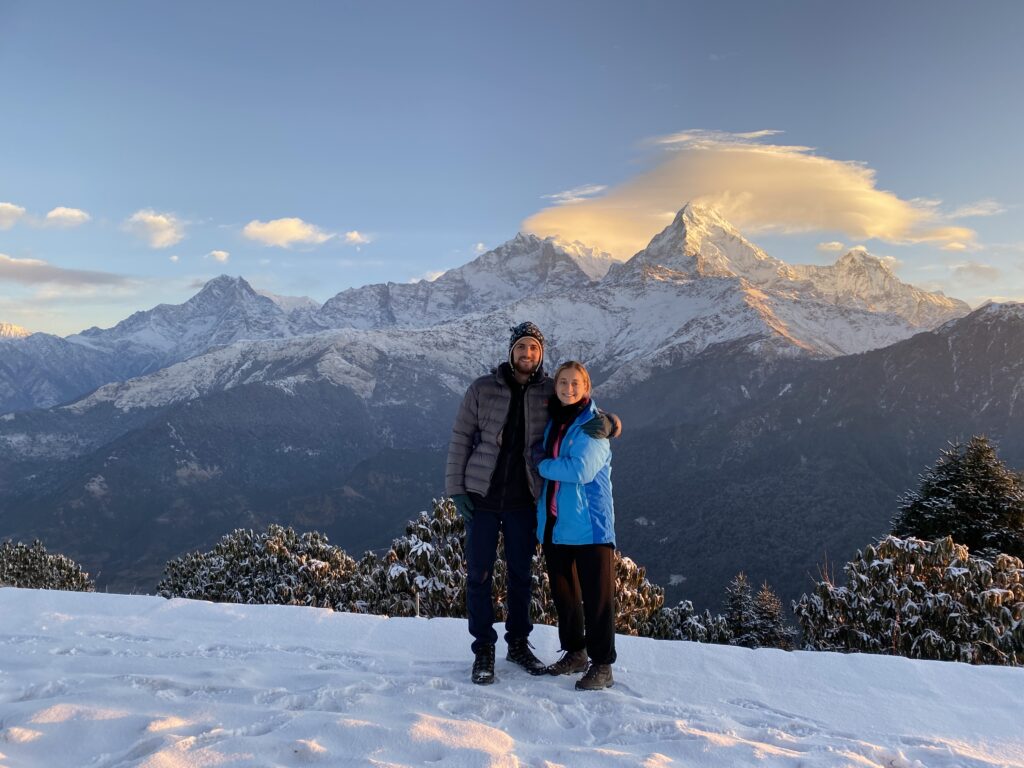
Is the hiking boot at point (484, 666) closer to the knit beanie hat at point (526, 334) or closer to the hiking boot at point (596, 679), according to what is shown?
the hiking boot at point (596, 679)

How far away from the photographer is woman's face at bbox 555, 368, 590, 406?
16.8 feet

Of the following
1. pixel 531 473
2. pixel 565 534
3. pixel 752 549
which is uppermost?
pixel 531 473

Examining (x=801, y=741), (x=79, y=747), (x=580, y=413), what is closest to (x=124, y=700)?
(x=79, y=747)

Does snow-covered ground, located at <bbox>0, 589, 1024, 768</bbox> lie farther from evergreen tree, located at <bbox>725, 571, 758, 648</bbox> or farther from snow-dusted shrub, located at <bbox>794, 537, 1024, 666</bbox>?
evergreen tree, located at <bbox>725, 571, 758, 648</bbox>

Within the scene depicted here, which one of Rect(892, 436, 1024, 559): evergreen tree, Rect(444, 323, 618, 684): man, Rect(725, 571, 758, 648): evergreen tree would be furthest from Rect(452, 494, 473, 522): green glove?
Rect(725, 571, 758, 648): evergreen tree

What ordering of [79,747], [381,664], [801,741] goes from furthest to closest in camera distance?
[381,664], [801,741], [79,747]

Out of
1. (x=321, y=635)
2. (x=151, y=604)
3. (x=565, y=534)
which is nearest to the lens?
(x=565, y=534)

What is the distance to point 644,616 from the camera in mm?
16141

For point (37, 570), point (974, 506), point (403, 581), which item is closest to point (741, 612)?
point (974, 506)

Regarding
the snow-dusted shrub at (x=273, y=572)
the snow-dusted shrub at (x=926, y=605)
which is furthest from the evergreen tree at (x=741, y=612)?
the snow-dusted shrub at (x=926, y=605)

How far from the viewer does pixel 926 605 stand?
11195 mm

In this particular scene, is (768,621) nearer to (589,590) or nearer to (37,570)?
(589,590)

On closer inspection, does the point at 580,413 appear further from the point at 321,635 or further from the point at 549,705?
the point at 321,635

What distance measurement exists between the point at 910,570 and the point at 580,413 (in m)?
9.45
